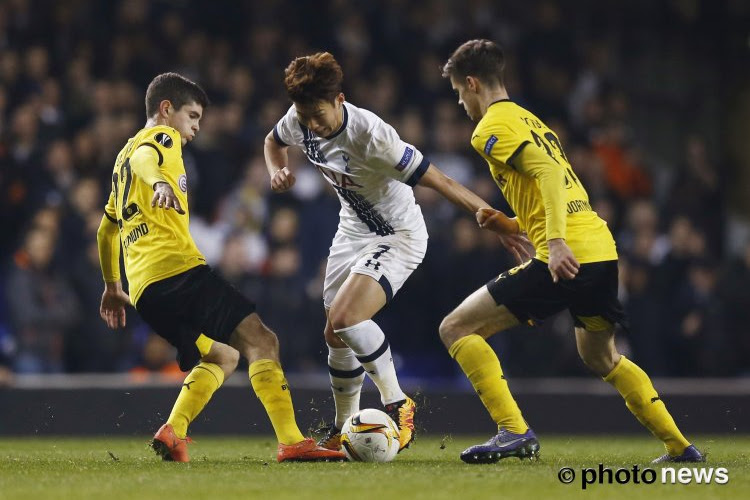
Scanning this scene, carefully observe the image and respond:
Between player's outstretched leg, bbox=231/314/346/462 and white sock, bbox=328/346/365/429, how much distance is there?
0.65 meters

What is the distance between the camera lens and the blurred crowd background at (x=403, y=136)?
10.4m

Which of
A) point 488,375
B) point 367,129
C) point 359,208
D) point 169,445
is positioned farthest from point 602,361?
point 169,445

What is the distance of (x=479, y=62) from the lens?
6301mm

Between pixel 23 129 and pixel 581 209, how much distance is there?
20.1ft

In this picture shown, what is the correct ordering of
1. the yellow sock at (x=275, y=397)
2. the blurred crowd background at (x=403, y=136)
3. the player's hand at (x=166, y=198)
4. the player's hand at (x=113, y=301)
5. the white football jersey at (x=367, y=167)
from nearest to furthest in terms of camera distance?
the player's hand at (x=166, y=198)
the yellow sock at (x=275, y=397)
the white football jersey at (x=367, y=167)
the player's hand at (x=113, y=301)
the blurred crowd background at (x=403, y=136)

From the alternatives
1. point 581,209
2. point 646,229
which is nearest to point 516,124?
point 581,209

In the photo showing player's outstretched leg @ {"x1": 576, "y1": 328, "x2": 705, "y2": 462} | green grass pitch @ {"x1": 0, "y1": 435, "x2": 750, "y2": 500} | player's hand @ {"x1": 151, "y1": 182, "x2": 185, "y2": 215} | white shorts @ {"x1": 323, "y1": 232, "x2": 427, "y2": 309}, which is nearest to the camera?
green grass pitch @ {"x1": 0, "y1": 435, "x2": 750, "y2": 500}

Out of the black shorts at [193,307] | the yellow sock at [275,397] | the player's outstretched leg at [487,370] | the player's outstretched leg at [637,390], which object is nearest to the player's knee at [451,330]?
the player's outstretched leg at [487,370]

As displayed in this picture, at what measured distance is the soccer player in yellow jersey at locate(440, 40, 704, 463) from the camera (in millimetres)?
6059

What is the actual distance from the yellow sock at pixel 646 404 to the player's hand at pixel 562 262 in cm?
69

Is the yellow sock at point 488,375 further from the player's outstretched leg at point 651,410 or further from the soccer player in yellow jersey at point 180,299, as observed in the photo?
the soccer player in yellow jersey at point 180,299

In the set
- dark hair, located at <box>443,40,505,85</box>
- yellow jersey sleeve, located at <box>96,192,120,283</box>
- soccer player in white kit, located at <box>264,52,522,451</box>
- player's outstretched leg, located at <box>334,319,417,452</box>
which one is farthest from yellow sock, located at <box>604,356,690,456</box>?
yellow jersey sleeve, located at <box>96,192,120,283</box>

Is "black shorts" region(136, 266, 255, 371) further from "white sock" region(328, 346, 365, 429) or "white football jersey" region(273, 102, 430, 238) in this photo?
"white football jersey" region(273, 102, 430, 238)

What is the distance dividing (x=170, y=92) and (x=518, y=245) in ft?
6.48
